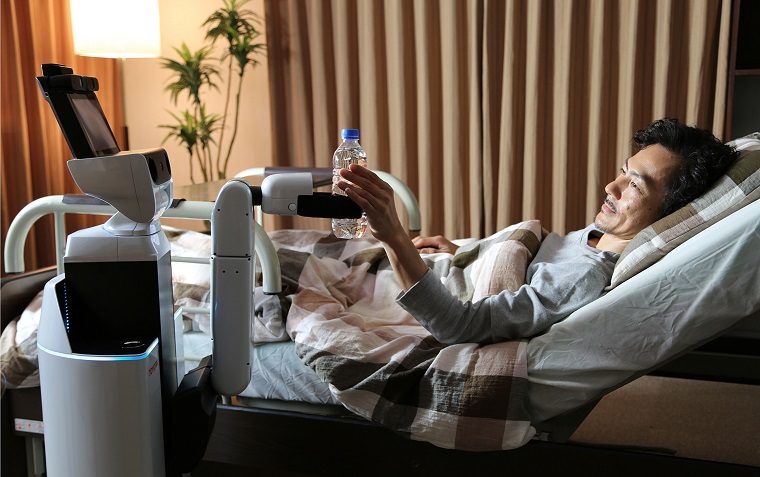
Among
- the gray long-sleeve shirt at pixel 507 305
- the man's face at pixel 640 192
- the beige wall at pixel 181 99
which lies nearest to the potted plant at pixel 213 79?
the beige wall at pixel 181 99

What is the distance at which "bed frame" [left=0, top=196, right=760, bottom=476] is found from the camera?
134 cm

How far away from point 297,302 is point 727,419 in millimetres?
1377

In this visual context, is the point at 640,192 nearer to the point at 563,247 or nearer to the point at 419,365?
the point at 563,247

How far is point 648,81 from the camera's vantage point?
2.99 meters

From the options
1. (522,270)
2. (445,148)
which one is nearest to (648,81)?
(445,148)

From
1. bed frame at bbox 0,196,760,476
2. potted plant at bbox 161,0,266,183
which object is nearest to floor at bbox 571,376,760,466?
bed frame at bbox 0,196,760,476

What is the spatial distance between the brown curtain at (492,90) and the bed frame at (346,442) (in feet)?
5.04

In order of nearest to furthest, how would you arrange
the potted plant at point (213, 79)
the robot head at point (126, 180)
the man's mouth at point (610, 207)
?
the robot head at point (126, 180), the man's mouth at point (610, 207), the potted plant at point (213, 79)

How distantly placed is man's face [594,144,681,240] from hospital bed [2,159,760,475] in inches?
8.4

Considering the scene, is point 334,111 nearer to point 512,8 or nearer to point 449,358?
point 512,8

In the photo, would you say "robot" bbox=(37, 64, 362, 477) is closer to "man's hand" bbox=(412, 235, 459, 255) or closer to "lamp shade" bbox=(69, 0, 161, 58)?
"man's hand" bbox=(412, 235, 459, 255)

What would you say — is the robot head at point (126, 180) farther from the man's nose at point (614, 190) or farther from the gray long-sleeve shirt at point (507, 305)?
the man's nose at point (614, 190)

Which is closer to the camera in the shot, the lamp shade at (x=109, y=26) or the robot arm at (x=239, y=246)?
the robot arm at (x=239, y=246)

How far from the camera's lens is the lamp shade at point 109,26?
2.95 metres
